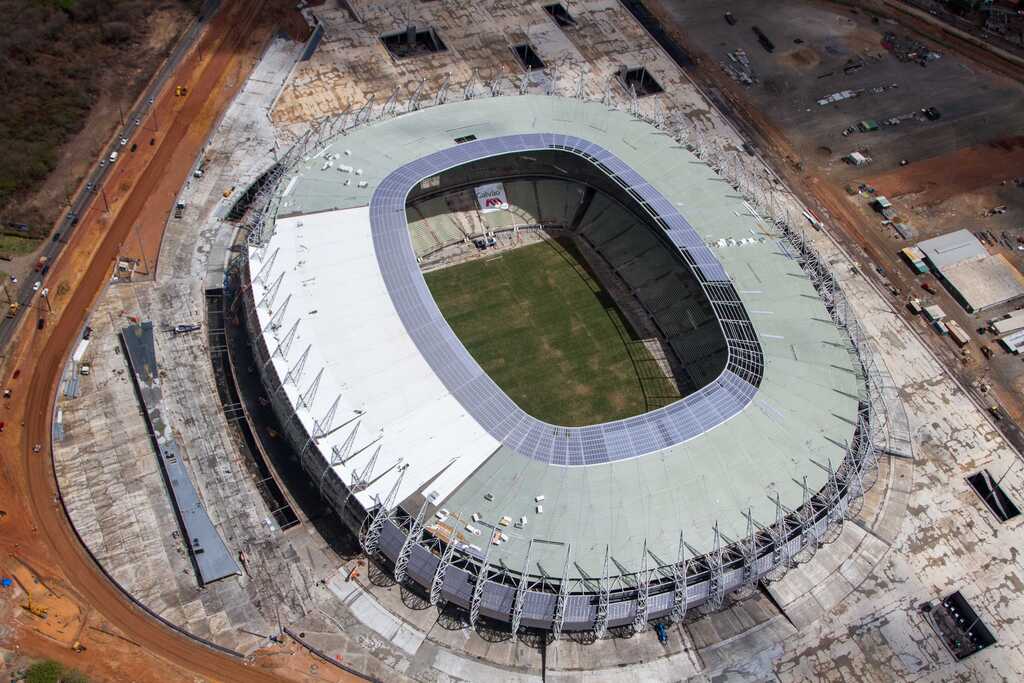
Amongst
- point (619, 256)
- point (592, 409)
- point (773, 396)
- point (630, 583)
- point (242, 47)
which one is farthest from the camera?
point (242, 47)

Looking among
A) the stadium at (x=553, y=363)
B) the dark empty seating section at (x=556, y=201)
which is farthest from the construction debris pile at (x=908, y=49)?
the dark empty seating section at (x=556, y=201)

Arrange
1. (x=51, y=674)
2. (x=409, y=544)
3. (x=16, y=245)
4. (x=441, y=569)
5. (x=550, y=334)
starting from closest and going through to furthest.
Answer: (x=51, y=674) → (x=441, y=569) → (x=409, y=544) → (x=550, y=334) → (x=16, y=245)

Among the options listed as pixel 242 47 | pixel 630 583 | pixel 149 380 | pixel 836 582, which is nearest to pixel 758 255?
pixel 836 582

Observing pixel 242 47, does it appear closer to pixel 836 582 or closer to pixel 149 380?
pixel 149 380

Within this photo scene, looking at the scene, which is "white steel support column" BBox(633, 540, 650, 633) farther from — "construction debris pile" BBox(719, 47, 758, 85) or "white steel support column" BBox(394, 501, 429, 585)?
"construction debris pile" BBox(719, 47, 758, 85)

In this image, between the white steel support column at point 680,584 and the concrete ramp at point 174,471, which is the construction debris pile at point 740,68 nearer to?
the white steel support column at point 680,584

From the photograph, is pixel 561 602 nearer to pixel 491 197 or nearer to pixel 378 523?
pixel 378 523

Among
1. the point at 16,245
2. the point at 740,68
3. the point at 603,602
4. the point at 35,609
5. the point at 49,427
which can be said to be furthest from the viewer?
the point at 740,68

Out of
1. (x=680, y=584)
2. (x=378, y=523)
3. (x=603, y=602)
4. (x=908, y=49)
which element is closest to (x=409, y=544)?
(x=378, y=523)
